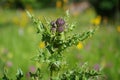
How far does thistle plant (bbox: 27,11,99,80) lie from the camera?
267cm

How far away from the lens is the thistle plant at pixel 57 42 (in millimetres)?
2666

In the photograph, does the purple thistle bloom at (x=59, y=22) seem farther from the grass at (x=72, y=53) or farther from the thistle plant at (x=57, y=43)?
the grass at (x=72, y=53)

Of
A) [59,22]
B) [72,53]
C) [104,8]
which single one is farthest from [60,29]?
[104,8]

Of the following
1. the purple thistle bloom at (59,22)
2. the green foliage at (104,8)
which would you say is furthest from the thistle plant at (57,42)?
the green foliage at (104,8)

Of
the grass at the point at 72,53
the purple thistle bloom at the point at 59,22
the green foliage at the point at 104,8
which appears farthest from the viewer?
the green foliage at the point at 104,8

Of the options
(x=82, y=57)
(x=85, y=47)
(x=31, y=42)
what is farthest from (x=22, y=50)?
(x=82, y=57)

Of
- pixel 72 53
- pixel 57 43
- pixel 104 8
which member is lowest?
pixel 57 43

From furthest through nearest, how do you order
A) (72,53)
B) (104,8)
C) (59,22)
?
(104,8), (72,53), (59,22)

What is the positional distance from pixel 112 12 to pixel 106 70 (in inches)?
740

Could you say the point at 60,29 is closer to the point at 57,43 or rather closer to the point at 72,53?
the point at 57,43

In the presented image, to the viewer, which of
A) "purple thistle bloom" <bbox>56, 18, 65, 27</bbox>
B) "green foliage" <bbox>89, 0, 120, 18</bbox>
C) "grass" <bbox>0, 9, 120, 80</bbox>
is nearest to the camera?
"purple thistle bloom" <bbox>56, 18, 65, 27</bbox>

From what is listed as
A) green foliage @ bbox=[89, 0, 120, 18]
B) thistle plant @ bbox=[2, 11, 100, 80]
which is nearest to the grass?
thistle plant @ bbox=[2, 11, 100, 80]

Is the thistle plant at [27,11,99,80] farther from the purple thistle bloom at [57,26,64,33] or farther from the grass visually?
the grass

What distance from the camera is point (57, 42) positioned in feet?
8.86
